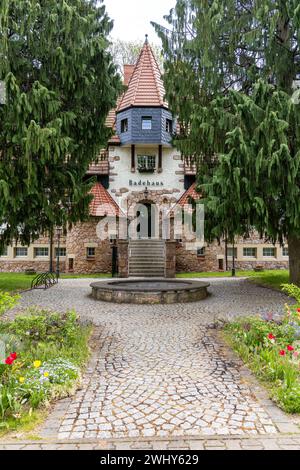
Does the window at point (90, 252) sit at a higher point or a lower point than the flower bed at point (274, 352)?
higher

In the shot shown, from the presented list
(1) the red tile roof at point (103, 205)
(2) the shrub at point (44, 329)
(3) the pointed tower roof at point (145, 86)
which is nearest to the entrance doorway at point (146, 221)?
(1) the red tile roof at point (103, 205)

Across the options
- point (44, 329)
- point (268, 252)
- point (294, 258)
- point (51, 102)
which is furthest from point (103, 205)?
point (44, 329)

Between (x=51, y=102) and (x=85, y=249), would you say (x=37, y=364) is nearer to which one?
(x=51, y=102)

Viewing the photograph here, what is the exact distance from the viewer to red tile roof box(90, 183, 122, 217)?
699 inches

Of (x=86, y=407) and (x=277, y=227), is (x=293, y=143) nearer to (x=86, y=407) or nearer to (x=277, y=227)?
(x=277, y=227)

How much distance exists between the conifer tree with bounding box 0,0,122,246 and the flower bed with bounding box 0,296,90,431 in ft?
13.9

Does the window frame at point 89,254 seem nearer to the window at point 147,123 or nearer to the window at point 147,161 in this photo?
the window at point 147,161

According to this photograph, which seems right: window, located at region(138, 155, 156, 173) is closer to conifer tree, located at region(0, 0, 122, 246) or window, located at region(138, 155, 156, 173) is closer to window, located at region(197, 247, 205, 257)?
window, located at region(197, 247, 205, 257)

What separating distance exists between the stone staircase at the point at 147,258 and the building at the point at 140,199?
0.05 meters

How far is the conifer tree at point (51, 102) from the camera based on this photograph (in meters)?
8.47

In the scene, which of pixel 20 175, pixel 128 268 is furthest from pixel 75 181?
pixel 128 268

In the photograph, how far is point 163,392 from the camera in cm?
378

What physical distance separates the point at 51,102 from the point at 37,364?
7.07 meters

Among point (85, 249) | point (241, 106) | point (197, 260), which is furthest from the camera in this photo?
point (197, 260)
